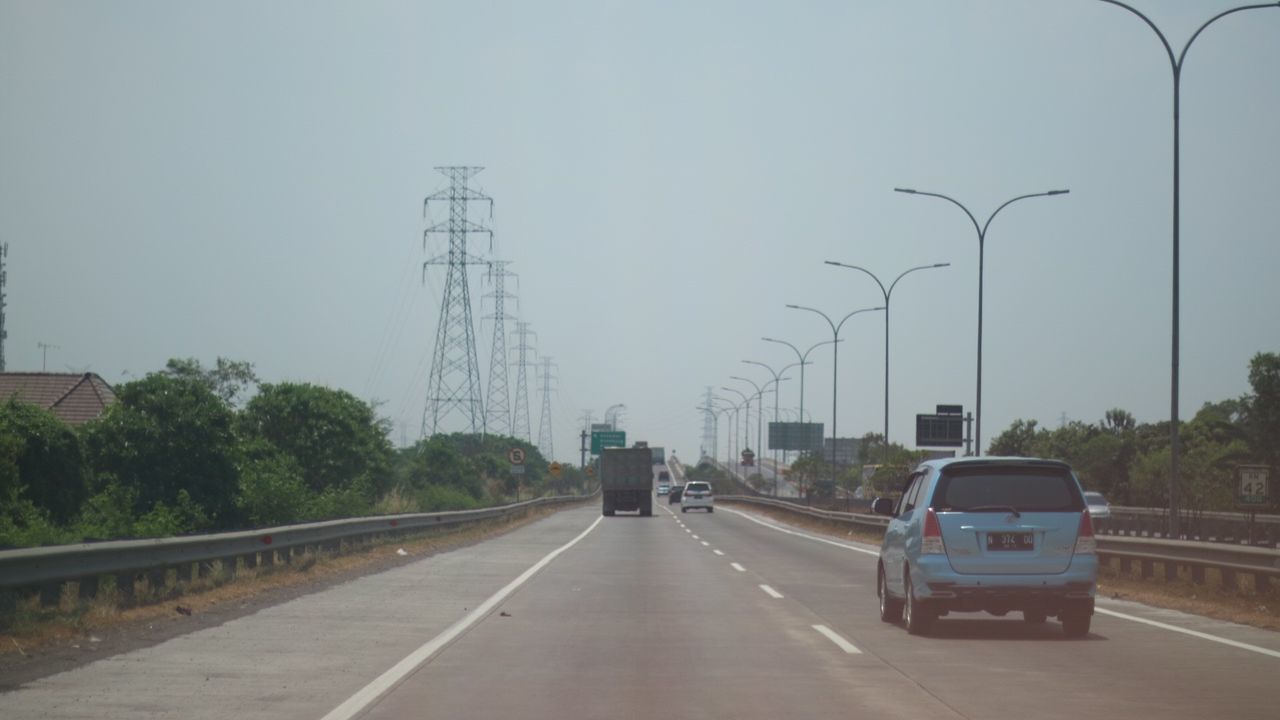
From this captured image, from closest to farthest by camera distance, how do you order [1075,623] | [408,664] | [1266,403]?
[408,664], [1075,623], [1266,403]

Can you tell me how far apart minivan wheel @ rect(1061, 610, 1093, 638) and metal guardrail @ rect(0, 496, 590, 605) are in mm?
10020

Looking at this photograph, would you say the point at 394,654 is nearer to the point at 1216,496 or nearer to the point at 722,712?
the point at 722,712

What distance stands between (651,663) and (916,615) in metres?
3.74

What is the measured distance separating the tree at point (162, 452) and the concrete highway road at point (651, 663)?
15.1 m

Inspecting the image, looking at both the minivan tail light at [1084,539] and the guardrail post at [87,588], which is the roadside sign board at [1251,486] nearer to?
the minivan tail light at [1084,539]

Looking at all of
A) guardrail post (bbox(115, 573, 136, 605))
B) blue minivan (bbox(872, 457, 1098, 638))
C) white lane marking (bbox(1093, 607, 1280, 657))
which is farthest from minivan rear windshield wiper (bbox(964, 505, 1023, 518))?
guardrail post (bbox(115, 573, 136, 605))

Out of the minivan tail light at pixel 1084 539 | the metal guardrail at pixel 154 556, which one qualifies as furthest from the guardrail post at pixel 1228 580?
the metal guardrail at pixel 154 556

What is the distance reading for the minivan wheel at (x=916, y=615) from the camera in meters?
14.7

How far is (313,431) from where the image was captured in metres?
51.3

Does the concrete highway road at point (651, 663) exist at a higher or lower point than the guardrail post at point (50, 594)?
lower

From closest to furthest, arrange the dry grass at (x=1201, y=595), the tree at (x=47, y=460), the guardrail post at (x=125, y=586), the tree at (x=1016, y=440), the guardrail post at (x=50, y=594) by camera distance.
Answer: the guardrail post at (x=50, y=594) < the guardrail post at (x=125, y=586) < the dry grass at (x=1201, y=595) < the tree at (x=47, y=460) < the tree at (x=1016, y=440)

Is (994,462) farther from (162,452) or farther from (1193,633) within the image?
(162,452)

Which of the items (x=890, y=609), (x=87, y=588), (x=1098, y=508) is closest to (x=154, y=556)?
(x=87, y=588)

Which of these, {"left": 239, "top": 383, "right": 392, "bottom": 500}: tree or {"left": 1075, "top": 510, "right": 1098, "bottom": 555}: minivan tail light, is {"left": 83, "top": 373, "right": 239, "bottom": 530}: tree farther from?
{"left": 1075, "top": 510, "right": 1098, "bottom": 555}: minivan tail light
